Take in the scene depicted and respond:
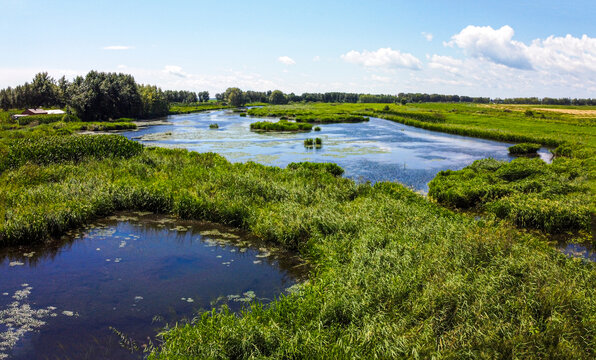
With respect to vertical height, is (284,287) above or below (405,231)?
below

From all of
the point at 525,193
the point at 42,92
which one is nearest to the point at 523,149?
the point at 525,193

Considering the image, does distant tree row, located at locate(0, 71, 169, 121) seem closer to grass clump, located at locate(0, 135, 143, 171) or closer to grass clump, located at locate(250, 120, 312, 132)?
grass clump, located at locate(250, 120, 312, 132)

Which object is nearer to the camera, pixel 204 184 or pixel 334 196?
pixel 334 196

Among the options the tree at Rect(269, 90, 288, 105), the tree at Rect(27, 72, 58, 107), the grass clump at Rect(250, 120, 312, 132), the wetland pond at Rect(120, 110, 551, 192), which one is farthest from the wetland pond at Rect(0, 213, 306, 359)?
the tree at Rect(269, 90, 288, 105)

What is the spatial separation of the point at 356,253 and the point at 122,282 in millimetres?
7949

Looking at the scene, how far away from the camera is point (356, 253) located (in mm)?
11820

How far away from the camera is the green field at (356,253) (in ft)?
24.7

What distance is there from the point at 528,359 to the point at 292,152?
111 ft

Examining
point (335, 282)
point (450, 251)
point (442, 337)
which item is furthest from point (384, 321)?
point (450, 251)

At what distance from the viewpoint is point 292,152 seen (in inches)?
1564

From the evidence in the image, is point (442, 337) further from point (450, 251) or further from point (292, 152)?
point (292, 152)

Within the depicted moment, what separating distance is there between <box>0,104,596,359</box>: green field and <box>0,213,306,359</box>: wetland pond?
84 centimetres

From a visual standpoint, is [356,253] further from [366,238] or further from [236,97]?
[236,97]

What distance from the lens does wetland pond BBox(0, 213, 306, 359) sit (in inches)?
371
